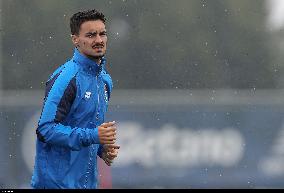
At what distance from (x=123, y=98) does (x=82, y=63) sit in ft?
18.0

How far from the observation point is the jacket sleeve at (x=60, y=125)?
4441mm

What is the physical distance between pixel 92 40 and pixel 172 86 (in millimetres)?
6077

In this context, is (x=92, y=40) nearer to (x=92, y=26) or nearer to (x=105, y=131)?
(x=92, y=26)

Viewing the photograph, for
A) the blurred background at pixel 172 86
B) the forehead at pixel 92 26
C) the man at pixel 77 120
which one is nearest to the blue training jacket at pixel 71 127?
the man at pixel 77 120

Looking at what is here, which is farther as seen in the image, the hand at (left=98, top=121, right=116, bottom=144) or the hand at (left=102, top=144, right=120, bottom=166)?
the hand at (left=102, top=144, right=120, bottom=166)

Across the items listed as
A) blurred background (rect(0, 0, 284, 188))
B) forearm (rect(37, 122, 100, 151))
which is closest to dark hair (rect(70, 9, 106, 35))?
forearm (rect(37, 122, 100, 151))

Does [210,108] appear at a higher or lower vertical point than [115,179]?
higher

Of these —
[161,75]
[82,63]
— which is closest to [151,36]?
[161,75]

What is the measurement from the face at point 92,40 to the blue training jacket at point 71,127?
3 centimetres

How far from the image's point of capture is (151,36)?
426 inches

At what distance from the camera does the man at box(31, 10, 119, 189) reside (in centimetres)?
445

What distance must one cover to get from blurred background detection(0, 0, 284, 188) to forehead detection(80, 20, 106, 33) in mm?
5141

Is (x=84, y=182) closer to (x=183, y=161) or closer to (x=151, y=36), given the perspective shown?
(x=183, y=161)

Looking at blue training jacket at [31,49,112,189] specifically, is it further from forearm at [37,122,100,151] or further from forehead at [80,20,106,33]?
forehead at [80,20,106,33]
